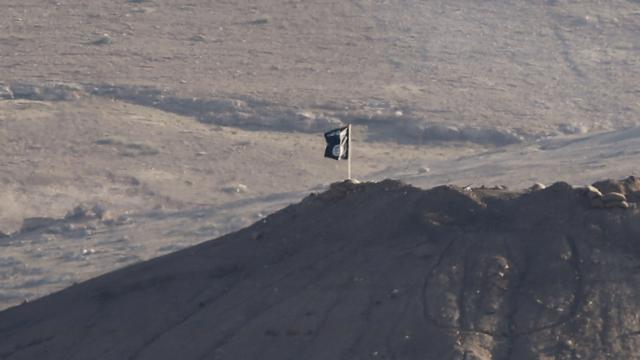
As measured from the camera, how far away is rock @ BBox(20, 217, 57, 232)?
31.9 metres

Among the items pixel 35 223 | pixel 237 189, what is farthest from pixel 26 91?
pixel 35 223

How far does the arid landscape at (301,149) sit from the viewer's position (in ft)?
47.4

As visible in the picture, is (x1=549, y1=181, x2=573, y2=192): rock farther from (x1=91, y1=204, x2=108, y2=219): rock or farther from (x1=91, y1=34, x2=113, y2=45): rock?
(x1=91, y1=34, x2=113, y2=45): rock

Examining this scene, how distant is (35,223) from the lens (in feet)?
105

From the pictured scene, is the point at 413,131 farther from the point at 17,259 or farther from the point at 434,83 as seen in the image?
the point at 17,259


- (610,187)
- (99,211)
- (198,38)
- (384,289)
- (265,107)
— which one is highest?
(610,187)

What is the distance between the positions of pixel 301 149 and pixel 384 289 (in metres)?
22.0

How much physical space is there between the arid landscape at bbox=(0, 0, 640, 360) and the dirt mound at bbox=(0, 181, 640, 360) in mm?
31

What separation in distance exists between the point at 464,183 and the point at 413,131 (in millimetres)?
6800

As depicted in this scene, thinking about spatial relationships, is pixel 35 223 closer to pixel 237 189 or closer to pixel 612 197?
pixel 237 189

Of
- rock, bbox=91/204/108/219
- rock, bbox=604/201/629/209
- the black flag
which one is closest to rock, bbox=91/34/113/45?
rock, bbox=91/204/108/219

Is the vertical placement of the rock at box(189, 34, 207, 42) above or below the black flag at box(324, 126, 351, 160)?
below

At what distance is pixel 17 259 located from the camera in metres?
30.1

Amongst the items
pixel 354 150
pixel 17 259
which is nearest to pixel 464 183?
pixel 354 150
